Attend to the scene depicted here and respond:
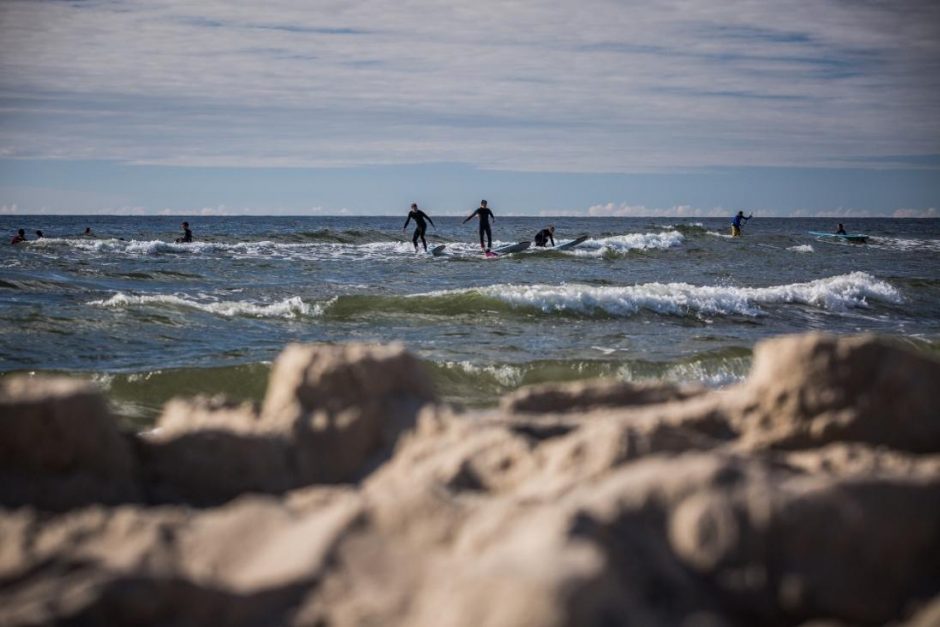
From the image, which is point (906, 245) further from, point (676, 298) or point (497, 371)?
point (497, 371)

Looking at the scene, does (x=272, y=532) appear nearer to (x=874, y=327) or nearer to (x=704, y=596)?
(x=704, y=596)

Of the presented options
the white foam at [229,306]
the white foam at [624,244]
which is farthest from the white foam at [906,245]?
the white foam at [229,306]

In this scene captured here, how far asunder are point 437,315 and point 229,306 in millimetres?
3015

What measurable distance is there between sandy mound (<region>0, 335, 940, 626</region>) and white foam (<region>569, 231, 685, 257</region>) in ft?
85.6

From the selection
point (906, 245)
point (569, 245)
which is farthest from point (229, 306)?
point (906, 245)

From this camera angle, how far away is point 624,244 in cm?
3378

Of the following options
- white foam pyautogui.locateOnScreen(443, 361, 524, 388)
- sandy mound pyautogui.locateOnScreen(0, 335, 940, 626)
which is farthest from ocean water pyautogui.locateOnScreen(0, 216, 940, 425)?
sandy mound pyautogui.locateOnScreen(0, 335, 940, 626)

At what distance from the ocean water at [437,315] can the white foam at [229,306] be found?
0.13 ft

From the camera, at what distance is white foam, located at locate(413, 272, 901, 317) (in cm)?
1466

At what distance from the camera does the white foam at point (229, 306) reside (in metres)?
13.5

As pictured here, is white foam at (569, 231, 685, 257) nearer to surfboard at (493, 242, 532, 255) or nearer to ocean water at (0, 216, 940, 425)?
surfboard at (493, 242, 532, 255)

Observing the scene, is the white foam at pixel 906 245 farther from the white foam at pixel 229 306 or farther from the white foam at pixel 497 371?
the white foam at pixel 497 371

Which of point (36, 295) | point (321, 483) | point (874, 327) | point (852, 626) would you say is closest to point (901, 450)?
point (852, 626)

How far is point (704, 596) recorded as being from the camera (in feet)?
7.04
